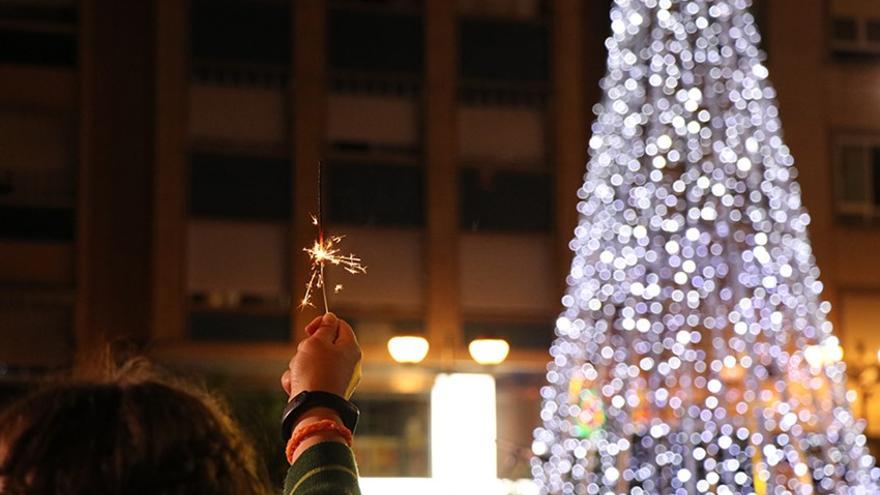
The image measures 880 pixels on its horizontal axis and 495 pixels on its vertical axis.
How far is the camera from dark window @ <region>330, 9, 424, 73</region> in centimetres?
2275

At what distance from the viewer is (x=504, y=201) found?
2292cm

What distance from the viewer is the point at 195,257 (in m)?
21.7

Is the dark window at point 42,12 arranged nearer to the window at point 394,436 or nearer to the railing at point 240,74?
the railing at point 240,74

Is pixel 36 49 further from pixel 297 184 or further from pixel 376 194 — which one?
pixel 376 194

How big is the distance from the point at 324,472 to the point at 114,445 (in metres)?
0.41

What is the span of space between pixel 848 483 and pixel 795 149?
8139 mm

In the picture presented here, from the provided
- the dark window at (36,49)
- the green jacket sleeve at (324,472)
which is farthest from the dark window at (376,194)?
the green jacket sleeve at (324,472)

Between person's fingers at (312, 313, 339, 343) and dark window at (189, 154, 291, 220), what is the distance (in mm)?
19839

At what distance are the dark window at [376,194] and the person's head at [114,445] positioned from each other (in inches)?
800

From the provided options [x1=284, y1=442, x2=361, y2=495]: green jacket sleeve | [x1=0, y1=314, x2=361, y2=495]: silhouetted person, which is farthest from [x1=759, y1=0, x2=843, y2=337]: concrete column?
[x1=0, y1=314, x2=361, y2=495]: silhouetted person

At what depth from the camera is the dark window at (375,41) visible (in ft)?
74.6

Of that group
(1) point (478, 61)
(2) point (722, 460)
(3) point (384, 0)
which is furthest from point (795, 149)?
(2) point (722, 460)

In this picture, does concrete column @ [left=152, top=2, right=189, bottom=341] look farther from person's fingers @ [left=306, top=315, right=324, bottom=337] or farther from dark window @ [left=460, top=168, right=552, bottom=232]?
person's fingers @ [left=306, top=315, right=324, bottom=337]

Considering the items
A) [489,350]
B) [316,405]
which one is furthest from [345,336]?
[489,350]
